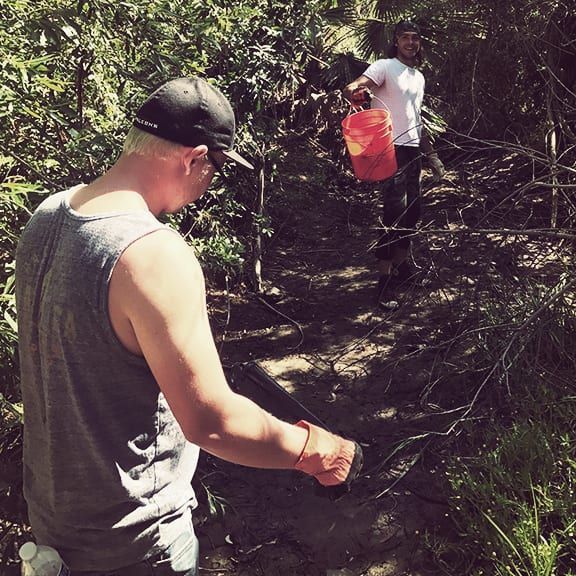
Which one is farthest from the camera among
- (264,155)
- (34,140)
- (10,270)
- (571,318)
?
(264,155)

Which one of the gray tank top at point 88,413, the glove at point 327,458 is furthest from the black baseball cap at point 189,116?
the glove at point 327,458

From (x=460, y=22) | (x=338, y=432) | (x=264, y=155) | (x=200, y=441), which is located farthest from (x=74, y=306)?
(x=460, y=22)

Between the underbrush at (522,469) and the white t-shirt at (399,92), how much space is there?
1.46 meters

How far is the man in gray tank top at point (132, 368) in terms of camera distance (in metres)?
1.17

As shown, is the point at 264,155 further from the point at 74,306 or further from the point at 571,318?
the point at 74,306

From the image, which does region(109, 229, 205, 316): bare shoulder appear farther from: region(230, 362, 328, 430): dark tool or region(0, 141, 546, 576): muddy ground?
region(0, 141, 546, 576): muddy ground

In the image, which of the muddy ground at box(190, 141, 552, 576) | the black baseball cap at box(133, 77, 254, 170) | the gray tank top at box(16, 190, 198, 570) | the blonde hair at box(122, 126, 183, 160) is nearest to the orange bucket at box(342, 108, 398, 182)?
the muddy ground at box(190, 141, 552, 576)

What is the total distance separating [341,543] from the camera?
9.52 feet

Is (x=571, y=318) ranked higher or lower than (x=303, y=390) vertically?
higher

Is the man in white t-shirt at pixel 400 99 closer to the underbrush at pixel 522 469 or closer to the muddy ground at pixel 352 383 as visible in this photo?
the muddy ground at pixel 352 383

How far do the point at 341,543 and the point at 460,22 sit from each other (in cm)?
435

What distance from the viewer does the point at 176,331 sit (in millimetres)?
1143

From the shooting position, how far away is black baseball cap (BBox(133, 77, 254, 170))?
1328mm

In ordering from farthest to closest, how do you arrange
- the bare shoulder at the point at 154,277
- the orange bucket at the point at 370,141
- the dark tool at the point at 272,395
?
the orange bucket at the point at 370,141, the dark tool at the point at 272,395, the bare shoulder at the point at 154,277
